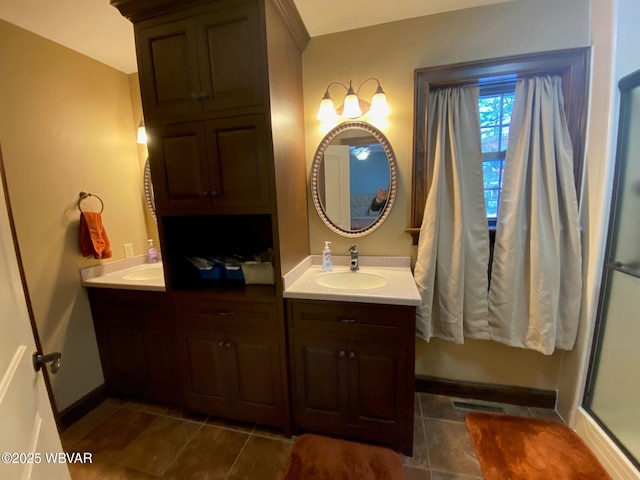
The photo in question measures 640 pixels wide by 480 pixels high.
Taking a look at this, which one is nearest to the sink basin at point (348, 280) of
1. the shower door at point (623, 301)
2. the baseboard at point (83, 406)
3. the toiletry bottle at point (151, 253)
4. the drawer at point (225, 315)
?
the drawer at point (225, 315)

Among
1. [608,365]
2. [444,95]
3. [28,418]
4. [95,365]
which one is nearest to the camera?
[28,418]

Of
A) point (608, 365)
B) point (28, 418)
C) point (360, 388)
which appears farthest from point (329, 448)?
point (608, 365)

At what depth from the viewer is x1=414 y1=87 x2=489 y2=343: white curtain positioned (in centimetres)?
165

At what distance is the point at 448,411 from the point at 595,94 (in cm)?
202

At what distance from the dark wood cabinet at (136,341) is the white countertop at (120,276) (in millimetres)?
46

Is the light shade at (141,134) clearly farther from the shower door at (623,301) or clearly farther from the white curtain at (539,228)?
the shower door at (623,301)

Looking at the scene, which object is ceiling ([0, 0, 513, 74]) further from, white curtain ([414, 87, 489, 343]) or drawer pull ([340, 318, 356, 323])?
drawer pull ([340, 318, 356, 323])

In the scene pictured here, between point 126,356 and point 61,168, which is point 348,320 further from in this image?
point 61,168

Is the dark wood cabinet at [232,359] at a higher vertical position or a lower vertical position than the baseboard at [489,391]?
higher

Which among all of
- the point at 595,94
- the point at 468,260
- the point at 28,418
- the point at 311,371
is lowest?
the point at 311,371

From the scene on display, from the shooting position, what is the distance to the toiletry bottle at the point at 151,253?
2.31m

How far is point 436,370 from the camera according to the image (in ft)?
6.52

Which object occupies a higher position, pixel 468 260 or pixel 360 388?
pixel 468 260

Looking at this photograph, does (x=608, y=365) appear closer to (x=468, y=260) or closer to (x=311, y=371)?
(x=468, y=260)
